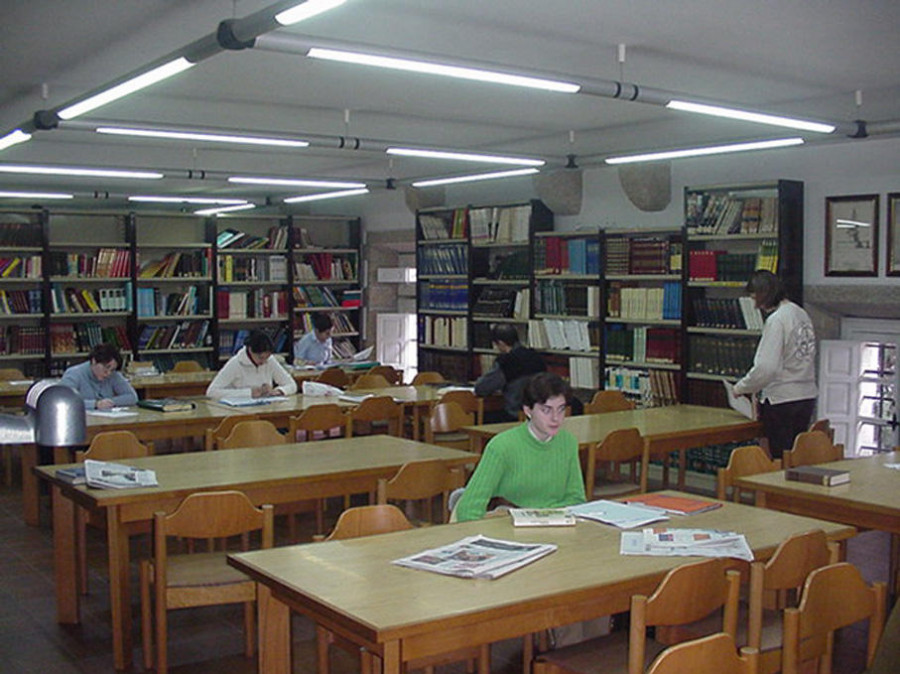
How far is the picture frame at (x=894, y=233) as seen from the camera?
7.44 metres

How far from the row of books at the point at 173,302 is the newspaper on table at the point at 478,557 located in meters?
8.93

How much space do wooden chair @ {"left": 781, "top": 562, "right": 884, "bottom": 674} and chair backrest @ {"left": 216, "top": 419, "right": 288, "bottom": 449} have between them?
342cm

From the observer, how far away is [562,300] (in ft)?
32.3

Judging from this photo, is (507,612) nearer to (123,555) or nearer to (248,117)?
(123,555)

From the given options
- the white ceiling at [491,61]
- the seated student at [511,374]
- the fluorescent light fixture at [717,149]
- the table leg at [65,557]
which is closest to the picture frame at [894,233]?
the white ceiling at [491,61]

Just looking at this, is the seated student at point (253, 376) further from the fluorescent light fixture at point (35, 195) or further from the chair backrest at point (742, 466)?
the fluorescent light fixture at point (35, 195)

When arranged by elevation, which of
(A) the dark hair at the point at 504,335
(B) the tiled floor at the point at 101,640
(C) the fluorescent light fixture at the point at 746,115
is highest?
(C) the fluorescent light fixture at the point at 746,115

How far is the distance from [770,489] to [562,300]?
534cm

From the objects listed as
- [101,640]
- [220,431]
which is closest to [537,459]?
[101,640]

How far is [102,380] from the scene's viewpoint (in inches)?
289

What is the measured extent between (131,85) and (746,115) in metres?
3.53

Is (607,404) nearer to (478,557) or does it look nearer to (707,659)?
(478,557)

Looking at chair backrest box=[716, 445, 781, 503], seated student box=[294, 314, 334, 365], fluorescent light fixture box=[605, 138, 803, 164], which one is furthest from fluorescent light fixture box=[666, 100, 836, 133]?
seated student box=[294, 314, 334, 365]

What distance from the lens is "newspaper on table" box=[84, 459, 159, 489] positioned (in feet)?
14.2
